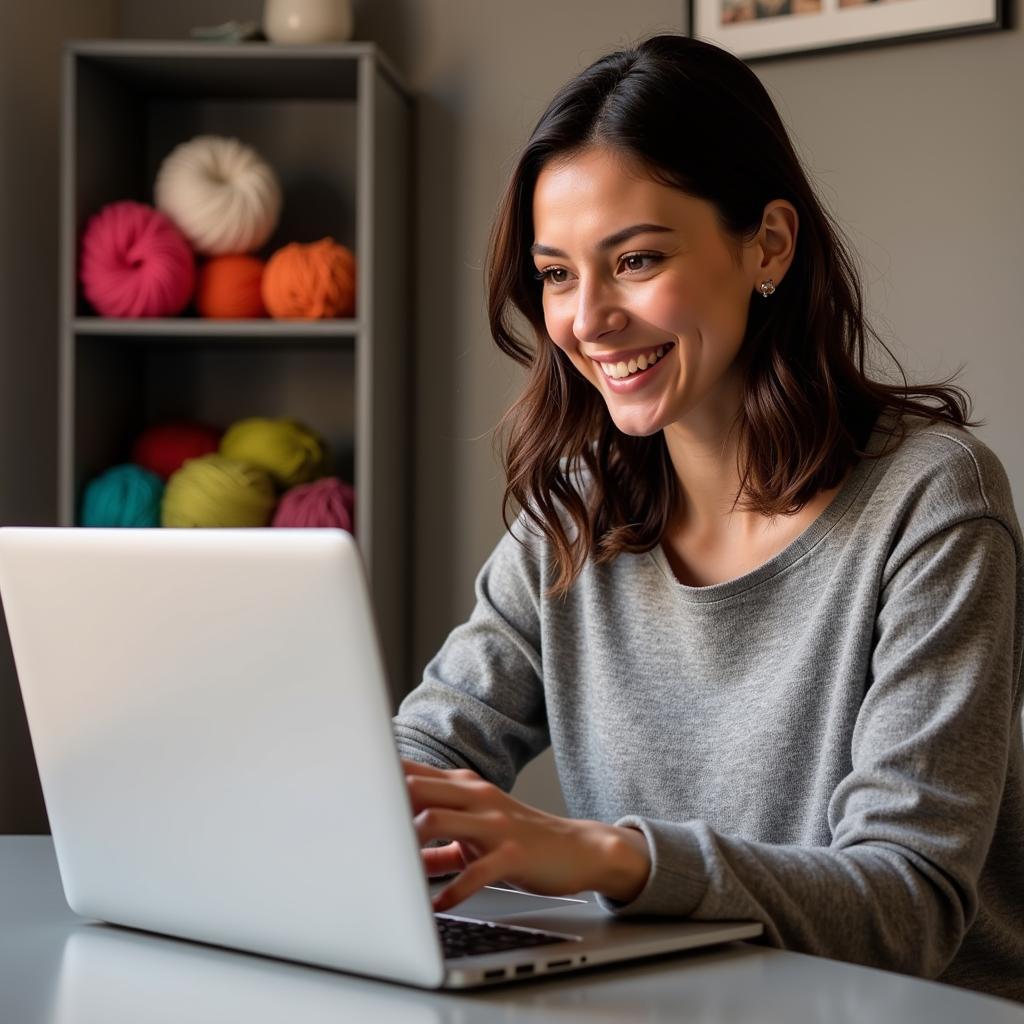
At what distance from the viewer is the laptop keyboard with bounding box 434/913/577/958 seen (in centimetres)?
80

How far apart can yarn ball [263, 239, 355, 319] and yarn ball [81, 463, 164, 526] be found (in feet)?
1.15

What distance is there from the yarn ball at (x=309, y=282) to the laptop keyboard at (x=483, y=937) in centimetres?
167

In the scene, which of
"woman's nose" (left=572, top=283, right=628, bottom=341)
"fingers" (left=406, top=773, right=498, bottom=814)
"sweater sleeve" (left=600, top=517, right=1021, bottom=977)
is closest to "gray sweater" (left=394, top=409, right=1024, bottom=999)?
"sweater sleeve" (left=600, top=517, right=1021, bottom=977)

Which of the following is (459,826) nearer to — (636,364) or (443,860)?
(443,860)

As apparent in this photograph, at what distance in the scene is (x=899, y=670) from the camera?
3.46 feet

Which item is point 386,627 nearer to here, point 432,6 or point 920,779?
point 432,6

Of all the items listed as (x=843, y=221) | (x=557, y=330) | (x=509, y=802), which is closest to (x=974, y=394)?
(x=843, y=221)

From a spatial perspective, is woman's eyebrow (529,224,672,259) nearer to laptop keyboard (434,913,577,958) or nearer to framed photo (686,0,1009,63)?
laptop keyboard (434,913,577,958)

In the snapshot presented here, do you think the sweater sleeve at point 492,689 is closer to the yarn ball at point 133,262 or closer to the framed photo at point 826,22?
the yarn ball at point 133,262

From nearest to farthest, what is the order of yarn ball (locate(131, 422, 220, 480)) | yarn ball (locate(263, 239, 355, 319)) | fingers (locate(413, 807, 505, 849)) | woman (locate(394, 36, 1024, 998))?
fingers (locate(413, 807, 505, 849)), woman (locate(394, 36, 1024, 998)), yarn ball (locate(263, 239, 355, 319)), yarn ball (locate(131, 422, 220, 480))

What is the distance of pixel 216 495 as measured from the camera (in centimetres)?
235

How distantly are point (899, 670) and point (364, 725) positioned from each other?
0.47 m

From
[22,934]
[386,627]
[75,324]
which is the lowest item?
[386,627]

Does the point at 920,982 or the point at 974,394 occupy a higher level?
the point at 974,394
